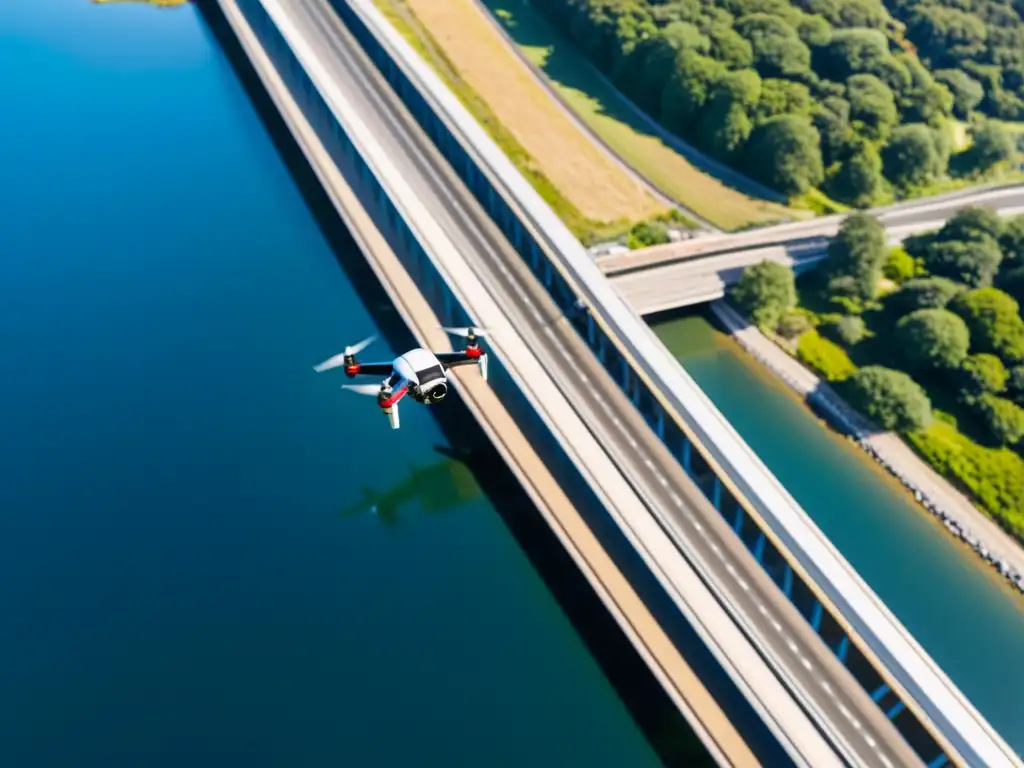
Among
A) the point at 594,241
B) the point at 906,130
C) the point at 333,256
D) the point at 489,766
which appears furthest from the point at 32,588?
the point at 906,130

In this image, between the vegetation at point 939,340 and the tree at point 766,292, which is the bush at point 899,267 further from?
the tree at point 766,292

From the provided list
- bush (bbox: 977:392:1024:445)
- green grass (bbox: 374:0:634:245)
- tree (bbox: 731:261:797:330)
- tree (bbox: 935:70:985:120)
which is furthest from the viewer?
tree (bbox: 935:70:985:120)

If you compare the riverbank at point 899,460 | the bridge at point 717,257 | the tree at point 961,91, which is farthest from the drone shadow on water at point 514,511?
the tree at point 961,91

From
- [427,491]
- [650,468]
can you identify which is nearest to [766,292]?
[650,468]

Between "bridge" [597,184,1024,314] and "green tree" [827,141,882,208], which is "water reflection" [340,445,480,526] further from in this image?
"green tree" [827,141,882,208]

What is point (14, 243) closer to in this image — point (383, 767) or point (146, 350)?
point (146, 350)

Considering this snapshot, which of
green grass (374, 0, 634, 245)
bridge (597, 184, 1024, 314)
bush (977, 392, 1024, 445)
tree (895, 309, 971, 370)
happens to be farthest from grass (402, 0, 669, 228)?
bush (977, 392, 1024, 445)

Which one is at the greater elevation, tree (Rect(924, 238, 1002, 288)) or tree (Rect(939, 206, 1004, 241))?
tree (Rect(939, 206, 1004, 241))

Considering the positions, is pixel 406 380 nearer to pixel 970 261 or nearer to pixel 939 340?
pixel 939 340
